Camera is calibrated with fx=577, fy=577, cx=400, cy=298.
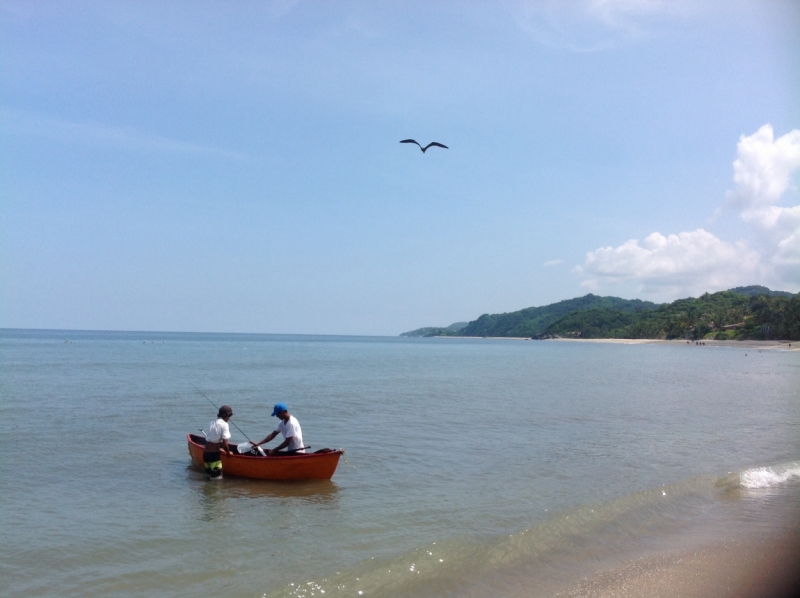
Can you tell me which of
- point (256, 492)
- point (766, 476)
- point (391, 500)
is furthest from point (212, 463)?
point (766, 476)

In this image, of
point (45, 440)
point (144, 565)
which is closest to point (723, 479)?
point (144, 565)

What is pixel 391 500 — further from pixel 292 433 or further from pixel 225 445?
pixel 225 445

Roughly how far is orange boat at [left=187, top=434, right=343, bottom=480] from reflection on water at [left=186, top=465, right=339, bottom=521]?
0.46 feet

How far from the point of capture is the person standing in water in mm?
11969

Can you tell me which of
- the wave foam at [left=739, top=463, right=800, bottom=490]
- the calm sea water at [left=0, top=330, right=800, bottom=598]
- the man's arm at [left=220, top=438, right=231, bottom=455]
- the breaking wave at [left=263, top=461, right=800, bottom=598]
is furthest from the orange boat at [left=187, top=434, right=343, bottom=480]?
the wave foam at [left=739, top=463, right=800, bottom=490]

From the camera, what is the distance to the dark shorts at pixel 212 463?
1200 centimetres

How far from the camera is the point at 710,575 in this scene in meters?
7.41

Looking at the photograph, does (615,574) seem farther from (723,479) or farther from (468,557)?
(723,479)

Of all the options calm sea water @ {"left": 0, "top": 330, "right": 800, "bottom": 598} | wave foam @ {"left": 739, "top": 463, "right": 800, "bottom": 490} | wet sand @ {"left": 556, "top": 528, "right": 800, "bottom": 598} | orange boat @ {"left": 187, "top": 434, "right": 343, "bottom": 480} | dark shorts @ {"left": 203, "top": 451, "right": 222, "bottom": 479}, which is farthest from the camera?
dark shorts @ {"left": 203, "top": 451, "right": 222, "bottom": 479}

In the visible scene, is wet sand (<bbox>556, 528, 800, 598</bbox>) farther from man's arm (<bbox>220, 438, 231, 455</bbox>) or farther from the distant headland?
the distant headland

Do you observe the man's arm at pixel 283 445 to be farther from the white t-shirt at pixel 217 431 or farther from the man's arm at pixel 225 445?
the white t-shirt at pixel 217 431

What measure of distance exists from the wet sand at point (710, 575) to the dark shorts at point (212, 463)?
7726mm

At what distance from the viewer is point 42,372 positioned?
3850 cm

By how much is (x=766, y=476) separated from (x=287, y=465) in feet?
33.4
